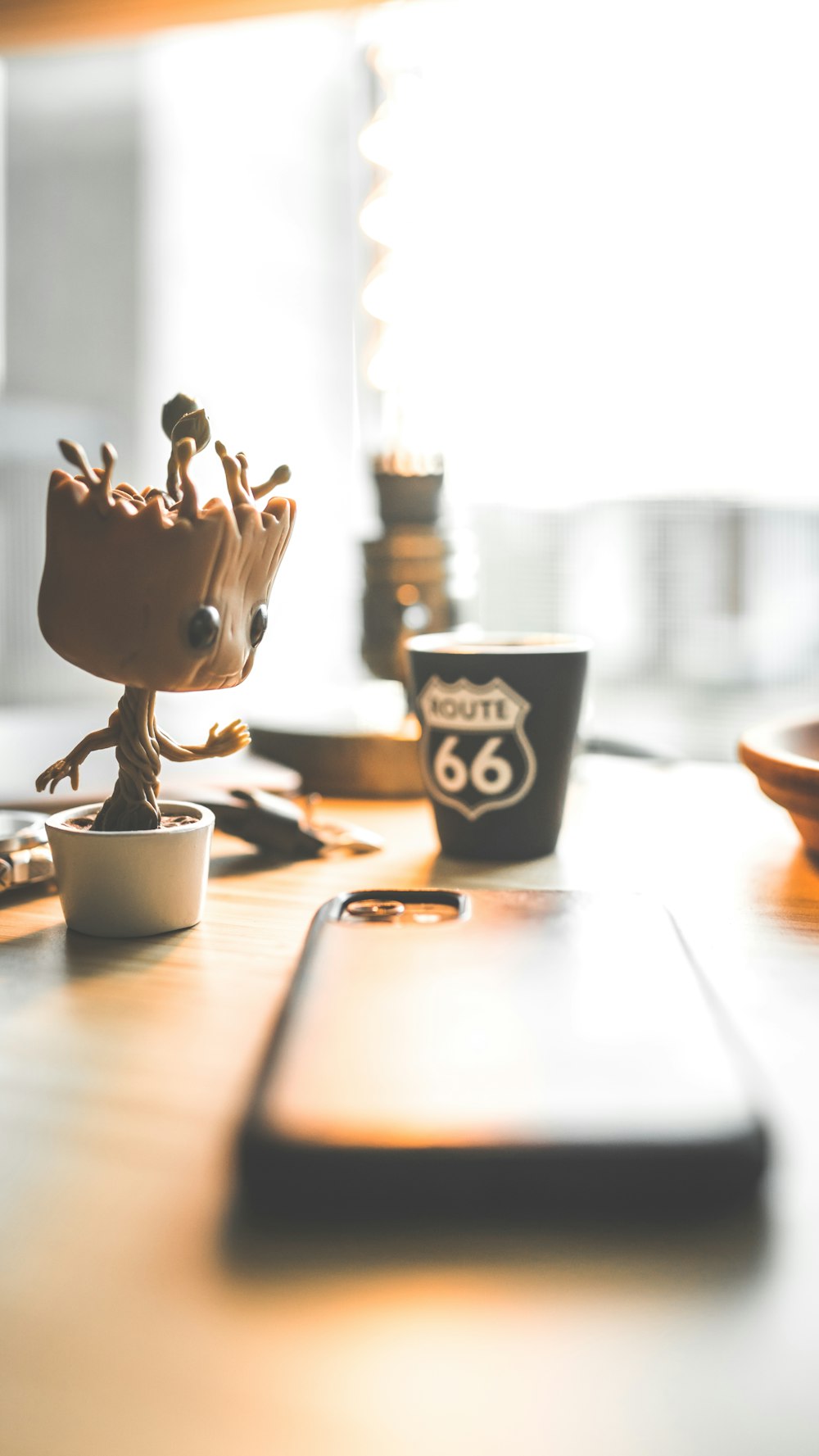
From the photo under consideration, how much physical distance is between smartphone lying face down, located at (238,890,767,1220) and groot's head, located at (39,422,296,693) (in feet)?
0.39

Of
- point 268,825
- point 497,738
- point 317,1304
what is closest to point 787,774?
point 497,738

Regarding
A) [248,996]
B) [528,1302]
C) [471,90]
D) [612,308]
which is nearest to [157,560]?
[248,996]

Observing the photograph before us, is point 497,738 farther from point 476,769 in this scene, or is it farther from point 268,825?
point 268,825

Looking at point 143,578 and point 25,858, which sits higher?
point 143,578

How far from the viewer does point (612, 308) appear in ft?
4.81

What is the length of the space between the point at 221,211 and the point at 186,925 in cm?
141

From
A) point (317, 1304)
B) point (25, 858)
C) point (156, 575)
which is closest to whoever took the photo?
point (317, 1304)

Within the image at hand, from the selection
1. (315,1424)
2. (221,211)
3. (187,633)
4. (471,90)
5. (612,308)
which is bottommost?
(315,1424)

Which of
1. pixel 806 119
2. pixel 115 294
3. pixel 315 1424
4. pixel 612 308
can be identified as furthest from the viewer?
pixel 115 294

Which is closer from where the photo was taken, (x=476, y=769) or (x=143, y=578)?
(x=143, y=578)

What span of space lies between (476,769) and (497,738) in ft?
0.06

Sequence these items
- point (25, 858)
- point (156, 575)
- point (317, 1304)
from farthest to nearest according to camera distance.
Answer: point (25, 858) < point (156, 575) < point (317, 1304)

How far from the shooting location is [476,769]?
1.92 ft

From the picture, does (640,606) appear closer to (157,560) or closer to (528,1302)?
(157,560)
